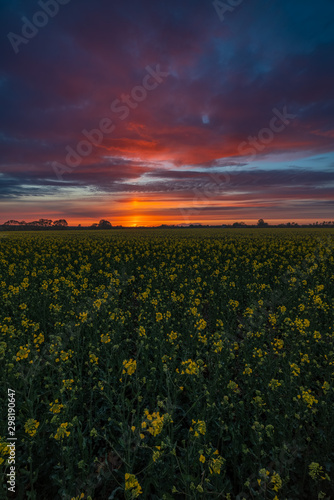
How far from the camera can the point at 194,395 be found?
4609 mm

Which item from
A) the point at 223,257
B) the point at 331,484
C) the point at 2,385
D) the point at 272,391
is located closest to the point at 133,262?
the point at 223,257

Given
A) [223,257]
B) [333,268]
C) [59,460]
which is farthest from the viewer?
[223,257]

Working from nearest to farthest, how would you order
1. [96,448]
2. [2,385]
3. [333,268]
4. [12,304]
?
1. [96,448]
2. [2,385]
3. [12,304]
4. [333,268]

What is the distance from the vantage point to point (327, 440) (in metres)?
4.12

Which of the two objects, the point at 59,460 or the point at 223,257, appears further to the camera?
the point at 223,257

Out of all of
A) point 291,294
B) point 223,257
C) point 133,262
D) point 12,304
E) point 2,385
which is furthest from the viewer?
point 223,257

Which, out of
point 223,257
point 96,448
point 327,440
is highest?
point 223,257

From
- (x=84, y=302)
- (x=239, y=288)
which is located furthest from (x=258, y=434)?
(x=239, y=288)

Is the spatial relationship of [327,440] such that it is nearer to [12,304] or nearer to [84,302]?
[84,302]

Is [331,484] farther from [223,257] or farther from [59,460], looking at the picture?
[223,257]

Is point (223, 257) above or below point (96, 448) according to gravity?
above

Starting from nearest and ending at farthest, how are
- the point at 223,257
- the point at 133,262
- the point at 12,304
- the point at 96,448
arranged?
the point at 96,448 < the point at 12,304 < the point at 133,262 < the point at 223,257

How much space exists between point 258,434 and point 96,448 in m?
2.71

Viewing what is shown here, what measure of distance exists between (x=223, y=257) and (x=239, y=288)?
6.13 metres
